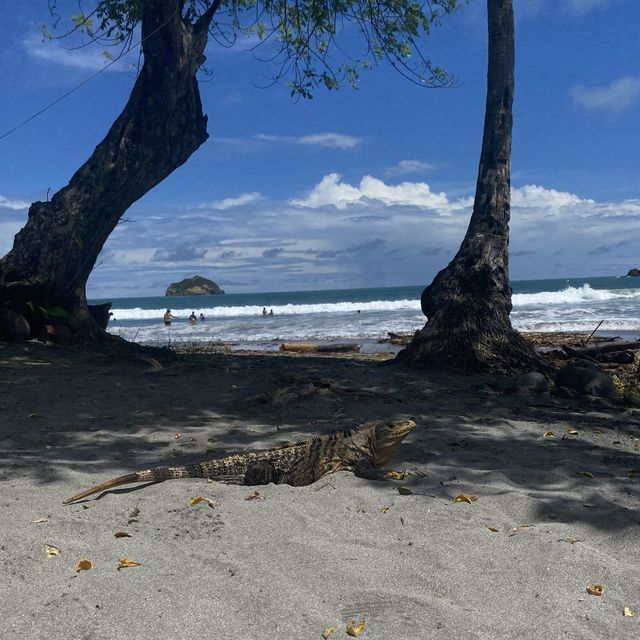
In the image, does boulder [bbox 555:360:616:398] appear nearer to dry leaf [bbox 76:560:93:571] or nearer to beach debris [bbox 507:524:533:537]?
beach debris [bbox 507:524:533:537]

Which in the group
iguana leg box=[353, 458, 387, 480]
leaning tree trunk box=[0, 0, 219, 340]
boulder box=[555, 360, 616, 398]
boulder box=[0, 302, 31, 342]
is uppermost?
leaning tree trunk box=[0, 0, 219, 340]

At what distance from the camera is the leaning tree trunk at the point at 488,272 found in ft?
31.7

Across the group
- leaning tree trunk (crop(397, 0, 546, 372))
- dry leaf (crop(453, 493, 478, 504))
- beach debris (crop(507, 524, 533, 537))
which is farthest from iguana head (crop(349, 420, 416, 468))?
leaning tree trunk (crop(397, 0, 546, 372))

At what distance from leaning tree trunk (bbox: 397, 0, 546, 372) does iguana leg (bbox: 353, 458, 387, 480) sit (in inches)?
190

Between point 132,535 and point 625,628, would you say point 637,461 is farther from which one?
point 132,535

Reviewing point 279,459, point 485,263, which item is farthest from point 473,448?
point 485,263

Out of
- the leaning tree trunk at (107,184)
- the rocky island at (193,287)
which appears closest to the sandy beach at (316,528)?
the leaning tree trunk at (107,184)

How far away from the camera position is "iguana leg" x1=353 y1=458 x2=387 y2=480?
4.89 metres

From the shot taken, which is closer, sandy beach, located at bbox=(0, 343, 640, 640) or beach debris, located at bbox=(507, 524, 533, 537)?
sandy beach, located at bbox=(0, 343, 640, 640)

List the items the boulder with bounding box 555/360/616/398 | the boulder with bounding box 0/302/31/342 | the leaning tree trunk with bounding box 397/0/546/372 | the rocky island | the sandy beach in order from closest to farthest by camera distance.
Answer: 1. the sandy beach
2. the boulder with bounding box 555/360/616/398
3. the leaning tree trunk with bounding box 397/0/546/372
4. the boulder with bounding box 0/302/31/342
5. the rocky island

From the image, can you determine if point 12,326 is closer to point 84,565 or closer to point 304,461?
point 304,461

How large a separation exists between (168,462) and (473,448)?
271 centimetres

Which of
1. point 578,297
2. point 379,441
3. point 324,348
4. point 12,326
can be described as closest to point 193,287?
point 578,297

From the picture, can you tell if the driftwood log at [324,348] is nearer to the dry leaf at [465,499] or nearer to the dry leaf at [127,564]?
the dry leaf at [465,499]
